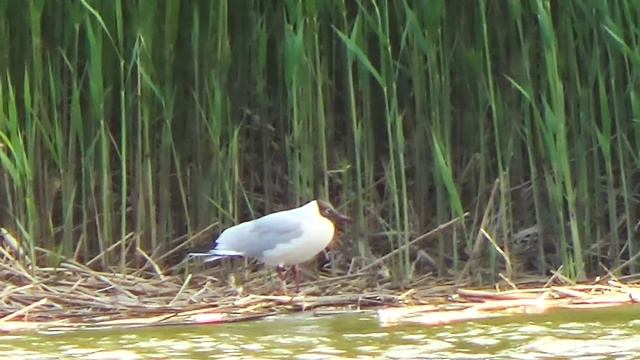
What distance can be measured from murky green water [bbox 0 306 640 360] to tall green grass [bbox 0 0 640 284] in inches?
40.2

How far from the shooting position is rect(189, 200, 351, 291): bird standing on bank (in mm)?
5828

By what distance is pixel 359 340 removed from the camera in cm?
452

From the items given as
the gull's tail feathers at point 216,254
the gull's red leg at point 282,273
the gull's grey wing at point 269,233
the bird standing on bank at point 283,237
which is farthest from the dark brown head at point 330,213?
the gull's tail feathers at point 216,254

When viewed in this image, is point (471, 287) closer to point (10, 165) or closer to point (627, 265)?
point (627, 265)

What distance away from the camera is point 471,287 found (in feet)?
19.3

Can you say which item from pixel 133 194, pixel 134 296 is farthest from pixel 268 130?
pixel 134 296

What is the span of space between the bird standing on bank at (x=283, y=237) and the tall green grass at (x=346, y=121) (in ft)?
0.65

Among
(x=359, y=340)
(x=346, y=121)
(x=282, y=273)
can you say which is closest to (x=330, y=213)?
(x=282, y=273)

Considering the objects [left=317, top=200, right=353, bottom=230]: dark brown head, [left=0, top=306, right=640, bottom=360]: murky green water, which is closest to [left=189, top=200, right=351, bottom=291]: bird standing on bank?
[left=317, top=200, right=353, bottom=230]: dark brown head

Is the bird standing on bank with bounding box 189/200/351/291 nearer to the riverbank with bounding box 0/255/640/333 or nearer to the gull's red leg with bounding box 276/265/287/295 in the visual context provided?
the gull's red leg with bounding box 276/265/287/295

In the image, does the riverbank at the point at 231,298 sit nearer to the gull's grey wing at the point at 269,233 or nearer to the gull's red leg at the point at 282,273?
the gull's red leg at the point at 282,273

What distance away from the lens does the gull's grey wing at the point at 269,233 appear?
19.1ft

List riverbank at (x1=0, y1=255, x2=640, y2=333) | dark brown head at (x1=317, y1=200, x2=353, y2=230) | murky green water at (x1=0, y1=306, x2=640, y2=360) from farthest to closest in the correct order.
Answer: dark brown head at (x1=317, y1=200, x2=353, y2=230) → riverbank at (x1=0, y1=255, x2=640, y2=333) → murky green water at (x1=0, y1=306, x2=640, y2=360)

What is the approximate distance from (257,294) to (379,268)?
609mm
